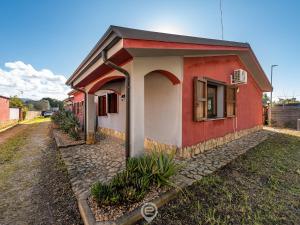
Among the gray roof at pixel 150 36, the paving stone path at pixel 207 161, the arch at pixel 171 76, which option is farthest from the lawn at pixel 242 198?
the gray roof at pixel 150 36

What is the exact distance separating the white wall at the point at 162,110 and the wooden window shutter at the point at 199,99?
66 centimetres

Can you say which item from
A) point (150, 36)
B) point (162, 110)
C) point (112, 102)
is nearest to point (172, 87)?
point (162, 110)

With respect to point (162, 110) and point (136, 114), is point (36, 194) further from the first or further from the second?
point (162, 110)

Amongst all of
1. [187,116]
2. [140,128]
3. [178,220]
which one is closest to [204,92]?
[187,116]

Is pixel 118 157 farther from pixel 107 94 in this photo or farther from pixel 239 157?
pixel 107 94

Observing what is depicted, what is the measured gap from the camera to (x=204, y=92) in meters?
6.03

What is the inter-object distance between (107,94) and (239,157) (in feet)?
24.0

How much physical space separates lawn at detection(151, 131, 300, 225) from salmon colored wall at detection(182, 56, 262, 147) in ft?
4.96

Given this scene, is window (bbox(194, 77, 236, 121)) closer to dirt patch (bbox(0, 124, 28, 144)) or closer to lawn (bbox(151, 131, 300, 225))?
lawn (bbox(151, 131, 300, 225))

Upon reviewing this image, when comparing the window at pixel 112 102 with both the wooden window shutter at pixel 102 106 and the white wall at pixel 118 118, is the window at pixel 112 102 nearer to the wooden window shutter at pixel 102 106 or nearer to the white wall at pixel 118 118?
the white wall at pixel 118 118

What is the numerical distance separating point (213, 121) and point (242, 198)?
375 cm

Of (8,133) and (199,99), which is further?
(8,133)

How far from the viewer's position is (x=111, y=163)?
502 centimetres

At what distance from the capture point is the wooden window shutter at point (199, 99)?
556cm
